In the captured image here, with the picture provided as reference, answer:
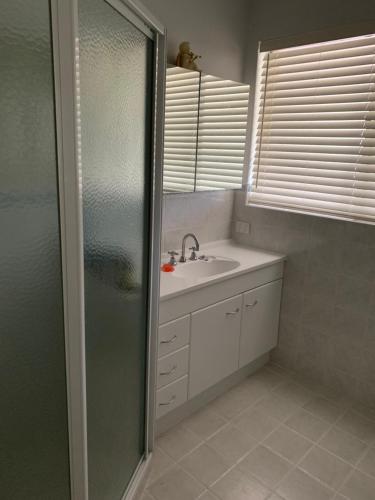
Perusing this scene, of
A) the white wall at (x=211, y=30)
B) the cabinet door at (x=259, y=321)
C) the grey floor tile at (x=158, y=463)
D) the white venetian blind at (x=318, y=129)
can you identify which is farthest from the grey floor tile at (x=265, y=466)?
the white wall at (x=211, y=30)

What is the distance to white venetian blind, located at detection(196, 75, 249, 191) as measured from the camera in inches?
89.8

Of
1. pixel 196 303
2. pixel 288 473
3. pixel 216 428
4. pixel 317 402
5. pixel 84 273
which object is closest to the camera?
pixel 84 273

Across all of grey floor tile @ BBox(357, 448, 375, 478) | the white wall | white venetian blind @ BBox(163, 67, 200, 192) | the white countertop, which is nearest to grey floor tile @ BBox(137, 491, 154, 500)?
the white countertop

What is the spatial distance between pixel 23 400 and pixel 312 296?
2.04m

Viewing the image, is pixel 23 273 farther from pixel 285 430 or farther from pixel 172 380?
pixel 285 430

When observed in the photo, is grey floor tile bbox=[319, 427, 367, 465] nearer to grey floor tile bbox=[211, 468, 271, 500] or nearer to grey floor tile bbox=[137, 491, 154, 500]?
grey floor tile bbox=[211, 468, 271, 500]

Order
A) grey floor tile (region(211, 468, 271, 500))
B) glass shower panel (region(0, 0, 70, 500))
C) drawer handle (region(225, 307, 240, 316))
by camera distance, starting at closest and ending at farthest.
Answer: glass shower panel (region(0, 0, 70, 500))
grey floor tile (region(211, 468, 271, 500))
drawer handle (region(225, 307, 240, 316))

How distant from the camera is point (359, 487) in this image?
5.85ft

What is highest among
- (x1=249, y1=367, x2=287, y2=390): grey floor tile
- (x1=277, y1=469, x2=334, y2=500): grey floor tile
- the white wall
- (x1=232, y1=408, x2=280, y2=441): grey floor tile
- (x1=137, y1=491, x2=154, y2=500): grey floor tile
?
the white wall

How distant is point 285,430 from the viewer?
214cm

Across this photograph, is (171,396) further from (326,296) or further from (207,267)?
(326,296)

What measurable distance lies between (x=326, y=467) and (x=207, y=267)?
1263 millimetres

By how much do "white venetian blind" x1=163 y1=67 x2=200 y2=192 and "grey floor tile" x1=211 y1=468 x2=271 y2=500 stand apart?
5.07 feet

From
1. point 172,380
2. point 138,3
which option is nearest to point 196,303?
point 172,380
